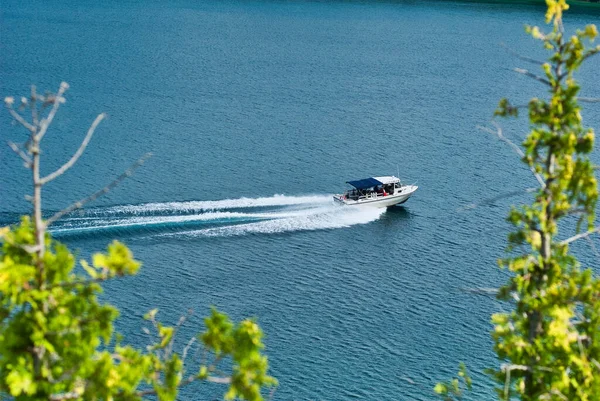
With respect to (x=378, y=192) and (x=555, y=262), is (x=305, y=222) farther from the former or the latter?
(x=555, y=262)

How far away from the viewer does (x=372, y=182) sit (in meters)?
77.2

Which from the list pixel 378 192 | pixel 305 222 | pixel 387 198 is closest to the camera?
pixel 305 222

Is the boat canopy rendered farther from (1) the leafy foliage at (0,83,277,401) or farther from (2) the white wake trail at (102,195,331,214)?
(1) the leafy foliage at (0,83,277,401)

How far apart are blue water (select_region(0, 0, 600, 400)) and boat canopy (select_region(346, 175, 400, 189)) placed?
2451 millimetres

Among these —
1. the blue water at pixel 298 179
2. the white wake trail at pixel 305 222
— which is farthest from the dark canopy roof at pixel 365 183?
the blue water at pixel 298 179

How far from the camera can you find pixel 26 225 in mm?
15016

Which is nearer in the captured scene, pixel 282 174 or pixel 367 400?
pixel 367 400

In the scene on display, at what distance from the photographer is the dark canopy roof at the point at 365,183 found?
76.7 meters

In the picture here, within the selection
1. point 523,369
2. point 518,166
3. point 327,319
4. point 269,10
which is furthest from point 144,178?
point 269,10

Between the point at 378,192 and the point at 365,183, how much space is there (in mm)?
1579

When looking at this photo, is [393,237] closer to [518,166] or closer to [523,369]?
[518,166]

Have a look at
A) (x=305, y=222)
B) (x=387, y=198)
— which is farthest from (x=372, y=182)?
(x=305, y=222)

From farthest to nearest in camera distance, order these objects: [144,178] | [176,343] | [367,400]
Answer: [144,178] → [176,343] → [367,400]

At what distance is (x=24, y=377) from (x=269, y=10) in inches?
6874
